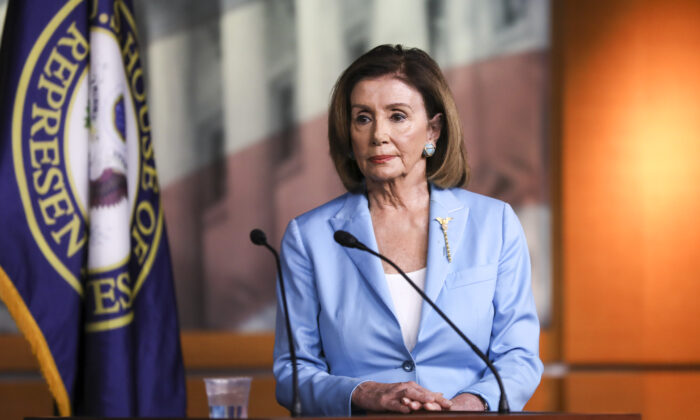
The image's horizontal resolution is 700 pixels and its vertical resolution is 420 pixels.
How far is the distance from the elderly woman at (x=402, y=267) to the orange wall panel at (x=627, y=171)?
142 centimetres

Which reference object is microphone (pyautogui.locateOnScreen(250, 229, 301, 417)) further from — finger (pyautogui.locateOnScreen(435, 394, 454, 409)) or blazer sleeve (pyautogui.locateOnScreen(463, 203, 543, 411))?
blazer sleeve (pyautogui.locateOnScreen(463, 203, 543, 411))

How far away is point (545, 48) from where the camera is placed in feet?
11.9

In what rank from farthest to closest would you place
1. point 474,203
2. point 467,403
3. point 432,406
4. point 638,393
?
A: point 638,393, point 474,203, point 467,403, point 432,406

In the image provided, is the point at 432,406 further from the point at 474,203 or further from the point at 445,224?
the point at 474,203

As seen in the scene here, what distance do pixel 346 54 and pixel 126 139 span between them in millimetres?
1128

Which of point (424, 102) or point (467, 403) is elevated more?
point (424, 102)

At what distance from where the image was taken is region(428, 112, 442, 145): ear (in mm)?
2260

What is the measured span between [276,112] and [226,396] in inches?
85.1

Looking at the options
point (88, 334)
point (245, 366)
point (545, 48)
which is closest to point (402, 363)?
point (88, 334)

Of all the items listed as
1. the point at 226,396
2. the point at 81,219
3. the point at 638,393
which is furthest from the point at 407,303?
the point at 638,393

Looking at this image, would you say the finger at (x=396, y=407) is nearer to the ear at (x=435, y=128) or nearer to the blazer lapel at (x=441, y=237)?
the blazer lapel at (x=441, y=237)

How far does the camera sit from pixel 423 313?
202 centimetres

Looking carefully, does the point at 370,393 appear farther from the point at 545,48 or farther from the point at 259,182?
the point at 545,48

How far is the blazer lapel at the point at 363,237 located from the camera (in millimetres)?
2059
